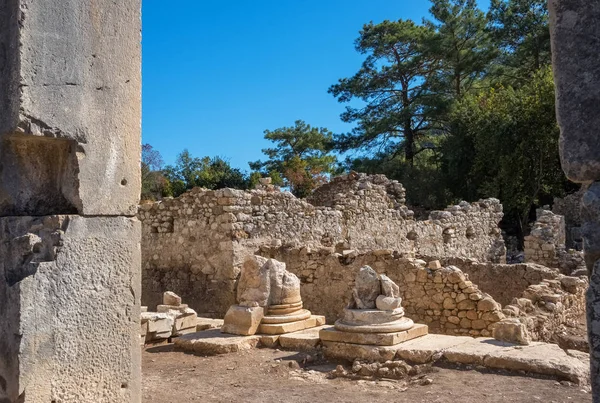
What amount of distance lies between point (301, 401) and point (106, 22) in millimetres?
3937

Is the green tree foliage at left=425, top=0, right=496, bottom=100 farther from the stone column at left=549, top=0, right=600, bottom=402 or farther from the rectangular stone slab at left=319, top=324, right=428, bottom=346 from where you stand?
the stone column at left=549, top=0, right=600, bottom=402

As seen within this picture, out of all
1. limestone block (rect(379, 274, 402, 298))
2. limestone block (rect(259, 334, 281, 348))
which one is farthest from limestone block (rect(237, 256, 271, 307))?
limestone block (rect(379, 274, 402, 298))

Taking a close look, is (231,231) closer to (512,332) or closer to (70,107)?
(512,332)

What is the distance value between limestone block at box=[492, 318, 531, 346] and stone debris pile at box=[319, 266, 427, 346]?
3.25ft

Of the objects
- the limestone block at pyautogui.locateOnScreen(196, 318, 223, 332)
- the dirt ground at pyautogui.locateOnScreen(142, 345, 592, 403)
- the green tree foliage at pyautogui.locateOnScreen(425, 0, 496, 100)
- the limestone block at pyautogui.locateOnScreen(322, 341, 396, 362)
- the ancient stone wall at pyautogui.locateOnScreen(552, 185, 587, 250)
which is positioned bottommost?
the dirt ground at pyautogui.locateOnScreen(142, 345, 592, 403)

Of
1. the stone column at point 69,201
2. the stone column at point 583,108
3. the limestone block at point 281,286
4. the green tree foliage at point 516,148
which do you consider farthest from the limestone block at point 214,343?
the green tree foliage at point 516,148

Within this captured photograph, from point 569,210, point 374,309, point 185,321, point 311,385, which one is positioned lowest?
point 311,385

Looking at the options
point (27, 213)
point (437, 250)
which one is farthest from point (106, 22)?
point (437, 250)

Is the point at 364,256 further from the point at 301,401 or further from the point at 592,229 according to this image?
the point at 592,229

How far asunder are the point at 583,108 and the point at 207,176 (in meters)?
27.0

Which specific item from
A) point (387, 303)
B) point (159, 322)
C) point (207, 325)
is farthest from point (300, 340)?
point (159, 322)

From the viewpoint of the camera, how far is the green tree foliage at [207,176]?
92.6 ft

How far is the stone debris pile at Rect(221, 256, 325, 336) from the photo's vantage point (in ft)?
27.9

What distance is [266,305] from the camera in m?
8.74
